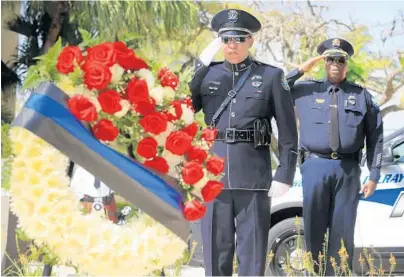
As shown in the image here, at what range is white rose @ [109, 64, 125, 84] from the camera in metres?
2.63

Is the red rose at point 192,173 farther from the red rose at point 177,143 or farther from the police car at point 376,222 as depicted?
the police car at point 376,222

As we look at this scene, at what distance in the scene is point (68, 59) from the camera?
263 centimetres

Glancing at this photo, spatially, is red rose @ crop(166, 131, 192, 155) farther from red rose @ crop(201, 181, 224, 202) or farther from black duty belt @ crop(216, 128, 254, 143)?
black duty belt @ crop(216, 128, 254, 143)

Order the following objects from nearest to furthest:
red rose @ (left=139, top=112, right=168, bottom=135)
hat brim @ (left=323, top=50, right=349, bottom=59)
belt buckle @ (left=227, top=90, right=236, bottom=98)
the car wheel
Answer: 1. red rose @ (left=139, top=112, right=168, bottom=135)
2. belt buckle @ (left=227, top=90, right=236, bottom=98)
3. hat brim @ (left=323, top=50, right=349, bottom=59)
4. the car wheel

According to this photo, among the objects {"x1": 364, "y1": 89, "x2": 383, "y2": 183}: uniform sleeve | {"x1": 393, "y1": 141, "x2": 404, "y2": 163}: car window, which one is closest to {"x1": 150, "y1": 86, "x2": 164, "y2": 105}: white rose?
{"x1": 364, "y1": 89, "x2": 383, "y2": 183}: uniform sleeve

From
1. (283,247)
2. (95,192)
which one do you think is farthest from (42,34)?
(95,192)

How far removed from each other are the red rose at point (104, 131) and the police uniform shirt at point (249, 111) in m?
1.47

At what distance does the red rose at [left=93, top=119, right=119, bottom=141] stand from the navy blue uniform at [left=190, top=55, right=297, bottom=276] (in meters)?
1.45

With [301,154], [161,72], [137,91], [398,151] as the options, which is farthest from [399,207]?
[137,91]

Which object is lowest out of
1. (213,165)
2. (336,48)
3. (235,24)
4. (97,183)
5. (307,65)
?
(97,183)

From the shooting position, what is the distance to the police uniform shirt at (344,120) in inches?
191

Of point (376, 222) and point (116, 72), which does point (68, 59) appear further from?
point (376, 222)

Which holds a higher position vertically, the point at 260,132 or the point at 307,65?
the point at 307,65

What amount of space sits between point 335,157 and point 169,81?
7.72ft
